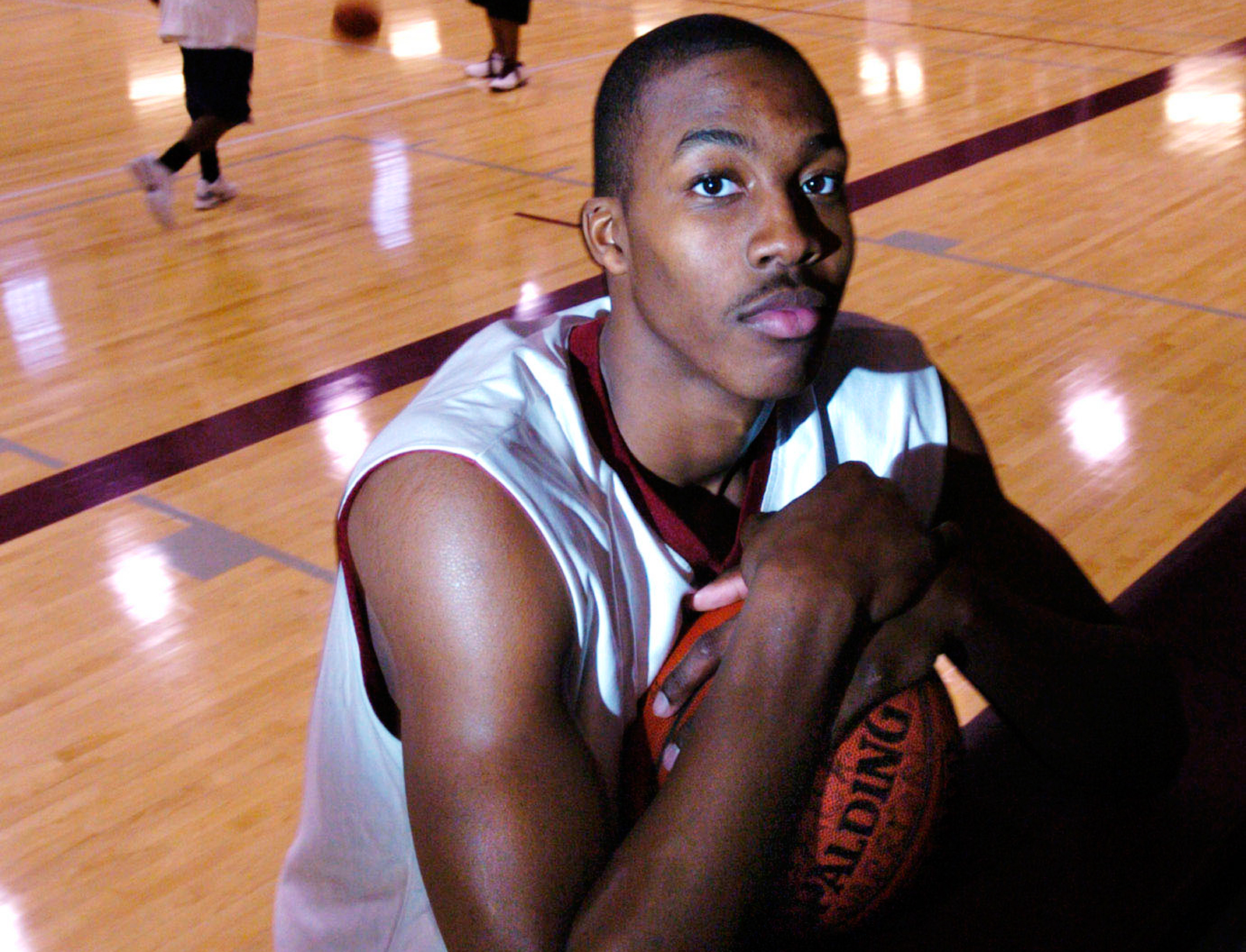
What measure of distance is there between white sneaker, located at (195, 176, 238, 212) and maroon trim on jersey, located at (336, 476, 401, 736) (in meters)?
4.15

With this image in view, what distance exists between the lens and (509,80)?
6.51 m

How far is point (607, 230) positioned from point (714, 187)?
0.42 feet

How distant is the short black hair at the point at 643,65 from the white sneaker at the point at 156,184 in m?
3.73

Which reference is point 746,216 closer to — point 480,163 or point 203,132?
point 203,132

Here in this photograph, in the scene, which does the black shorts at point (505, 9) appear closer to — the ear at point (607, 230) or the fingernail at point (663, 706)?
the ear at point (607, 230)

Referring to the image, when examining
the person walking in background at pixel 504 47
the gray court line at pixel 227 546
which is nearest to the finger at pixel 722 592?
the gray court line at pixel 227 546

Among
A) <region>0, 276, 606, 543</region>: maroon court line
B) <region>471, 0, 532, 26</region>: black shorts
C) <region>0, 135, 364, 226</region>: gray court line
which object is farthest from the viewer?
<region>471, 0, 532, 26</region>: black shorts

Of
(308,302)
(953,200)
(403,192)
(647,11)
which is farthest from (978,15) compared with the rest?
(308,302)

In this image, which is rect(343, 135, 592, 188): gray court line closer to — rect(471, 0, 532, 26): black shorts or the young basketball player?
rect(471, 0, 532, 26): black shorts

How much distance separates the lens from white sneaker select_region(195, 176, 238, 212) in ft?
16.0

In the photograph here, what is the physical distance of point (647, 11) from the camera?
8.41 metres

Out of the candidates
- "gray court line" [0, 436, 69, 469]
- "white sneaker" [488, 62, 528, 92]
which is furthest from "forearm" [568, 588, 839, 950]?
"white sneaker" [488, 62, 528, 92]

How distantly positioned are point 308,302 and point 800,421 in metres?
2.98

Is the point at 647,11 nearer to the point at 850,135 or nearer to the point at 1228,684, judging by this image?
the point at 850,135
